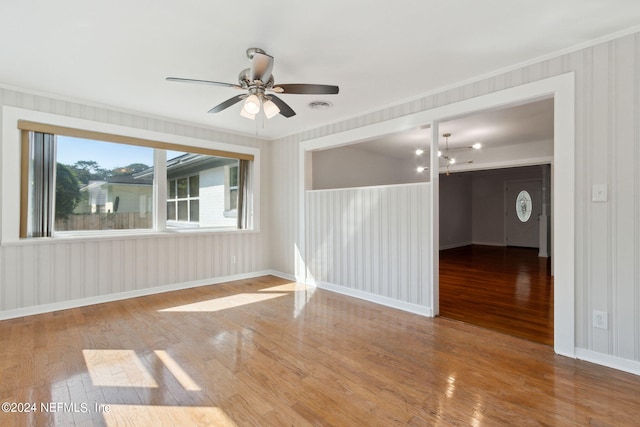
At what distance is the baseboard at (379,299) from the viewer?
11.4ft

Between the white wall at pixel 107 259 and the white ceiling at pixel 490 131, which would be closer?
the white wall at pixel 107 259

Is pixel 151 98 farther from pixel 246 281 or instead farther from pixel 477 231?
pixel 477 231

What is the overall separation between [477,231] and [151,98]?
32.7 feet

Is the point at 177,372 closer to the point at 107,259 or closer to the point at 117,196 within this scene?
the point at 107,259

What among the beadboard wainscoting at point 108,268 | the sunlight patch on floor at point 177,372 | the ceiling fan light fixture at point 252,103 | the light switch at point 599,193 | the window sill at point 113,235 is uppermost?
the ceiling fan light fixture at point 252,103

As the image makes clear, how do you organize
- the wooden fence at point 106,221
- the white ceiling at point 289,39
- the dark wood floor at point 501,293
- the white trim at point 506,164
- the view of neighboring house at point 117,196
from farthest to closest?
the white trim at point 506,164 < the view of neighboring house at point 117,196 < the wooden fence at point 106,221 < the dark wood floor at point 501,293 < the white ceiling at point 289,39

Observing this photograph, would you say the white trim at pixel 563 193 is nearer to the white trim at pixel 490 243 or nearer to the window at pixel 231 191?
the window at pixel 231 191

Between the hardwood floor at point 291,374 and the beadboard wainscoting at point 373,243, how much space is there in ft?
1.65

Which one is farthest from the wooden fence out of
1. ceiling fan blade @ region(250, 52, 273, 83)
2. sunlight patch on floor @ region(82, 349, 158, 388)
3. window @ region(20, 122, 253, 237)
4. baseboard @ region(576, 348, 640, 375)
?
baseboard @ region(576, 348, 640, 375)

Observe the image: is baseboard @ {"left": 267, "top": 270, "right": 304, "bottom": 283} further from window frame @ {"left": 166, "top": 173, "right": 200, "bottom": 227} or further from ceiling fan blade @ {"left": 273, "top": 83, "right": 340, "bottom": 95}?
ceiling fan blade @ {"left": 273, "top": 83, "right": 340, "bottom": 95}

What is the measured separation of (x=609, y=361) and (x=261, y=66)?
3.52m

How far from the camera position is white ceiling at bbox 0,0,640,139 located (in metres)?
2.02

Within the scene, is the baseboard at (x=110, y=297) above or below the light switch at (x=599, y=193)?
below

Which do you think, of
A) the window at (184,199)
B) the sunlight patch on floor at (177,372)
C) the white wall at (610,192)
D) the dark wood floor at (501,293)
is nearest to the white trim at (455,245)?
the dark wood floor at (501,293)
